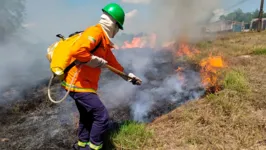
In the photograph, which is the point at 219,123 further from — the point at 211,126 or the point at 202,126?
the point at 202,126

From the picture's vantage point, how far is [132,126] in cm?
356

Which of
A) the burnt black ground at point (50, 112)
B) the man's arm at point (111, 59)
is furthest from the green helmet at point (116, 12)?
the burnt black ground at point (50, 112)

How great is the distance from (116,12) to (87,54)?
0.63 metres

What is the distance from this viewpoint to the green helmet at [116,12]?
2.95 metres

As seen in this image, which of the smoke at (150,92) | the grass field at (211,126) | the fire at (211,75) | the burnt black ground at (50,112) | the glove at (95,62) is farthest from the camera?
the fire at (211,75)

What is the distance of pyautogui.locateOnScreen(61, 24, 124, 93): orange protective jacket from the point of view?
272 centimetres

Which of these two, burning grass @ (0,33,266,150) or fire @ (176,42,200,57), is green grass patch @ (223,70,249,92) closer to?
burning grass @ (0,33,266,150)

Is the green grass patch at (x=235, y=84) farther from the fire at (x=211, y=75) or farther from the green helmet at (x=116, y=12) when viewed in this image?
the green helmet at (x=116, y=12)

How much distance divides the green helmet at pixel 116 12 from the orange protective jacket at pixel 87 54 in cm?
20

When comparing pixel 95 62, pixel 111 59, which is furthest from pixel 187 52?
pixel 95 62

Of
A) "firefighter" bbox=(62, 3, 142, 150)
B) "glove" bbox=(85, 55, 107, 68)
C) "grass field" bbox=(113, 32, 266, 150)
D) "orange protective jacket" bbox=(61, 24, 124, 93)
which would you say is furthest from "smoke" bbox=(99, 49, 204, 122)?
"glove" bbox=(85, 55, 107, 68)

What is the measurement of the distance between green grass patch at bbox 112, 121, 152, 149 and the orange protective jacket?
2.69 feet

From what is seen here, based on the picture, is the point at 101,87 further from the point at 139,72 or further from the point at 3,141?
the point at 3,141

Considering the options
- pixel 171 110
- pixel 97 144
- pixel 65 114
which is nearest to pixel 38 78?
pixel 65 114
